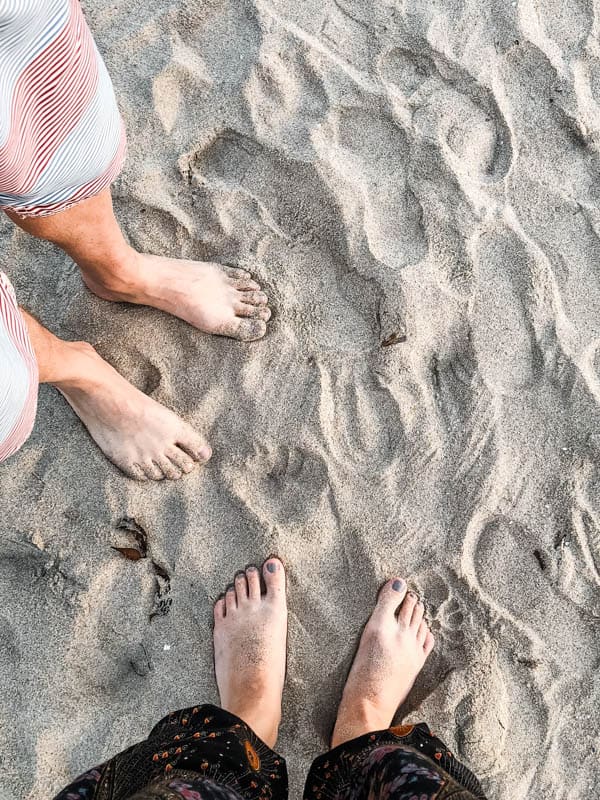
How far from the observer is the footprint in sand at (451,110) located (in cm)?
186

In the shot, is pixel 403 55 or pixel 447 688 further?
pixel 403 55

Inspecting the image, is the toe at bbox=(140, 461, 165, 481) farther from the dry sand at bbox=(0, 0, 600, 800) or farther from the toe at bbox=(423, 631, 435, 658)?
the toe at bbox=(423, 631, 435, 658)

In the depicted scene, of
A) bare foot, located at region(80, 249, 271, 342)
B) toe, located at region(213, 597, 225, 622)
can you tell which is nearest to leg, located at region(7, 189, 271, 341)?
bare foot, located at region(80, 249, 271, 342)

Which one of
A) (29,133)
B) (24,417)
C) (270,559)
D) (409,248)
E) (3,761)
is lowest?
(3,761)

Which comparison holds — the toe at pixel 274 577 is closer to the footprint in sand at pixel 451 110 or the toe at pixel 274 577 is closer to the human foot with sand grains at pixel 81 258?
the human foot with sand grains at pixel 81 258

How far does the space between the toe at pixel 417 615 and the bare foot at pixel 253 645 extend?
335 mm

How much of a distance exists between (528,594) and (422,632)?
0.94ft

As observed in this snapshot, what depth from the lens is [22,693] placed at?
1652mm

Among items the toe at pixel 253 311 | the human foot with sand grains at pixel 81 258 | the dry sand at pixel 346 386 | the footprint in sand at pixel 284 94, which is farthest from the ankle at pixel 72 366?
the footprint in sand at pixel 284 94

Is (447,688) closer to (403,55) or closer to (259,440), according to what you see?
(259,440)

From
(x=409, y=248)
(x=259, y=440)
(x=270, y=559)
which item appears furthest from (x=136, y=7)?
(x=270, y=559)

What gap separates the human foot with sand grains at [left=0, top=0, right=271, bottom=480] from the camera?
3.27 feet

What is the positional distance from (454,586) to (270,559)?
48cm

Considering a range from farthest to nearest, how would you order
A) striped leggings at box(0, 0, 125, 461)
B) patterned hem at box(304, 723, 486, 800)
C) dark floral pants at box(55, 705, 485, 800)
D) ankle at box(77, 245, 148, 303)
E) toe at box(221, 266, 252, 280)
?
toe at box(221, 266, 252, 280), ankle at box(77, 245, 148, 303), patterned hem at box(304, 723, 486, 800), dark floral pants at box(55, 705, 485, 800), striped leggings at box(0, 0, 125, 461)
